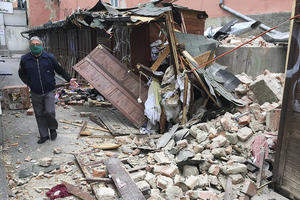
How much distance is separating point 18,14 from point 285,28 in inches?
1103

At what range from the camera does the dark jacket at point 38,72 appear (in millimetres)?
4559

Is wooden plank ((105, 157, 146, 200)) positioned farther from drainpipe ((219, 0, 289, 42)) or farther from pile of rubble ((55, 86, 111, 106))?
drainpipe ((219, 0, 289, 42))

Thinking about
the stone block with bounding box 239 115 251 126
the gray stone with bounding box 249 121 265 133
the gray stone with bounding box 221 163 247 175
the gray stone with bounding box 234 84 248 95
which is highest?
the gray stone with bounding box 234 84 248 95

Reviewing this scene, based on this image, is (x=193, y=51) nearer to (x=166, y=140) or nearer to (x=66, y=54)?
(x=166, y=140)

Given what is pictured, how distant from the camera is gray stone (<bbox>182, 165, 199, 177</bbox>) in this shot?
155 inches

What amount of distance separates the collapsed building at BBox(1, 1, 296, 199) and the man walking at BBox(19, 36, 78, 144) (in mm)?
1110

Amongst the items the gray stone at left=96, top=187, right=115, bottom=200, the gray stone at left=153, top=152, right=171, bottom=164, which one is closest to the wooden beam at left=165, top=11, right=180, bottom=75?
the gray stone at left=153, top=152, right=171, bottom=164

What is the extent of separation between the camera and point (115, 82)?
6.67m

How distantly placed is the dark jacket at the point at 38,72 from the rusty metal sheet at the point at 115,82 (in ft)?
6.12

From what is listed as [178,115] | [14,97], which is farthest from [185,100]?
[14,97]

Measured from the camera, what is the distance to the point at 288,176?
3.43m

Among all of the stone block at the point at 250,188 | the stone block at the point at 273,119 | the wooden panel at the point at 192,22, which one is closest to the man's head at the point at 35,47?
the stone block at the point at 250,188

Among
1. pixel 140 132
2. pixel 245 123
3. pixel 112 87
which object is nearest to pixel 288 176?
pixel 245 123

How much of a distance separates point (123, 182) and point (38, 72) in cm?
268
